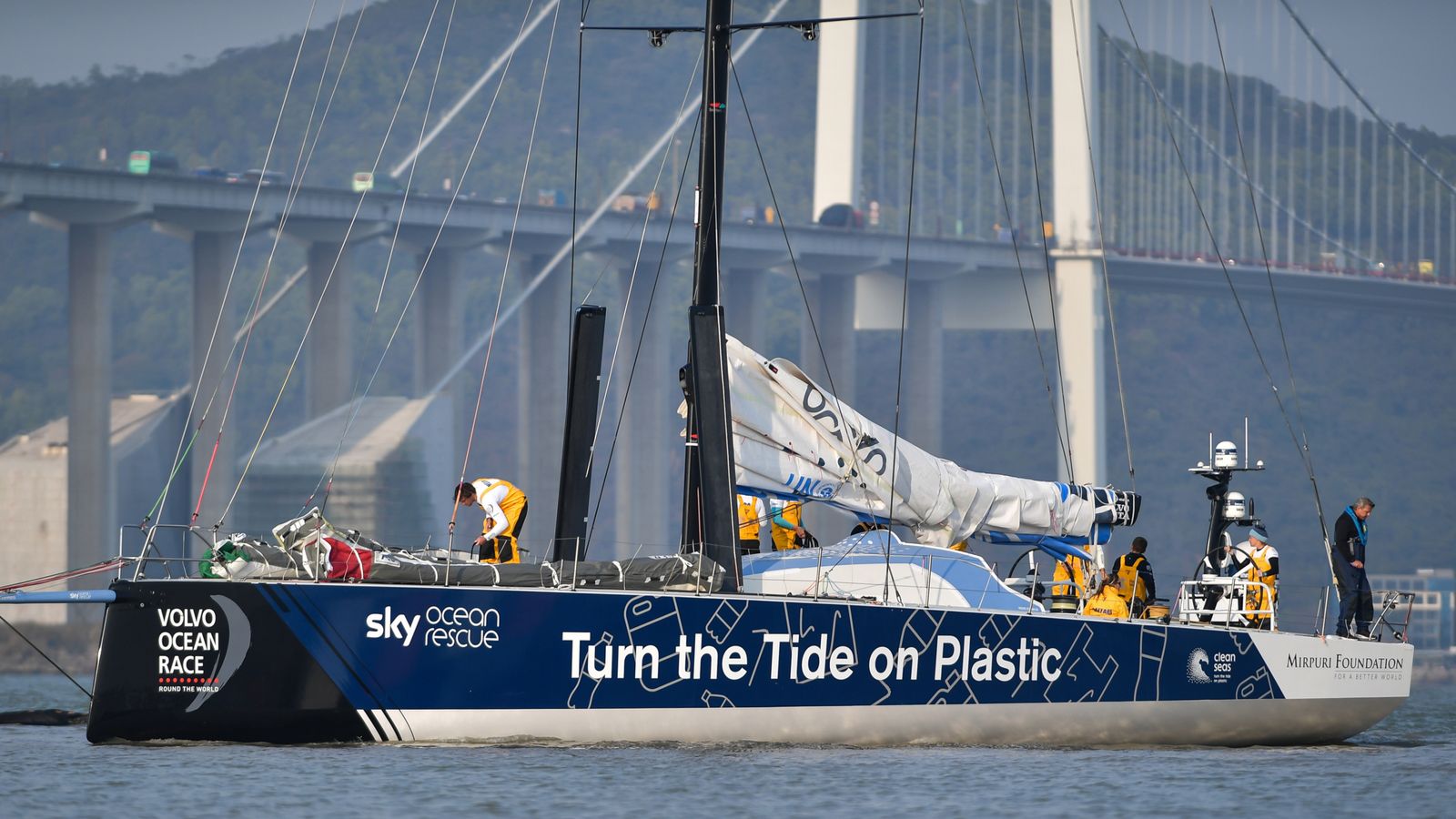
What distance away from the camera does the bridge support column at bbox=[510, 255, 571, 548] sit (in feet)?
176

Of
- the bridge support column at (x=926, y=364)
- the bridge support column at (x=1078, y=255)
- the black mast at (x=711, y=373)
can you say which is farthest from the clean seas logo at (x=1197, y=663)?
the bridge support column at (x=926, y=364)

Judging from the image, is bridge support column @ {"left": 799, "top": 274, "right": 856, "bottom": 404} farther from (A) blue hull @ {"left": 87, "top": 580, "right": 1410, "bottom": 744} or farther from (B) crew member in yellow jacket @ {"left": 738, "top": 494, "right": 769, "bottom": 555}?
(A) blue hull @ {"left": 87, "top": 580, "right": 1410, "bottom": 744}

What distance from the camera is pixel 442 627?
14812mm

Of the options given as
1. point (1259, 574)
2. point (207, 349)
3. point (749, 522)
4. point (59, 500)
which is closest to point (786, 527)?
point (749, 522)

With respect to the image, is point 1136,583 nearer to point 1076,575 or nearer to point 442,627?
point 1076,575

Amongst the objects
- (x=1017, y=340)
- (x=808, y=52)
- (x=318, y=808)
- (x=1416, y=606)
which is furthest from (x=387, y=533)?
(x=808, y=52)

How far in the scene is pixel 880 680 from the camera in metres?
15.7

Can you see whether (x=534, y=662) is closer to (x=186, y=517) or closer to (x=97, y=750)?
(x=97, y=750)

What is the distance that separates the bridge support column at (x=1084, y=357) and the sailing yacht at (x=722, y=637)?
39.3 meters

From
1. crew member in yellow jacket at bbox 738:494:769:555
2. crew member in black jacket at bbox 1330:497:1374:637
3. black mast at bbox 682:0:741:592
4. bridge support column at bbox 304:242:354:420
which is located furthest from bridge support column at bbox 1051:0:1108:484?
black mast at bbox 682:0:741:592

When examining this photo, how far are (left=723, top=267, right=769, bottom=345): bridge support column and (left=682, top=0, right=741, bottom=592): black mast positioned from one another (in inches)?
1667

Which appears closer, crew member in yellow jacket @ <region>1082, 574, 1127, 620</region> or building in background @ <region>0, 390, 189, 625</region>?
crew member in yellow jacket @ <region>1082, 574, 1127, 620</region>

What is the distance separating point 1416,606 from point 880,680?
161 feet

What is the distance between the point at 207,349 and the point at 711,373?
3238cm
